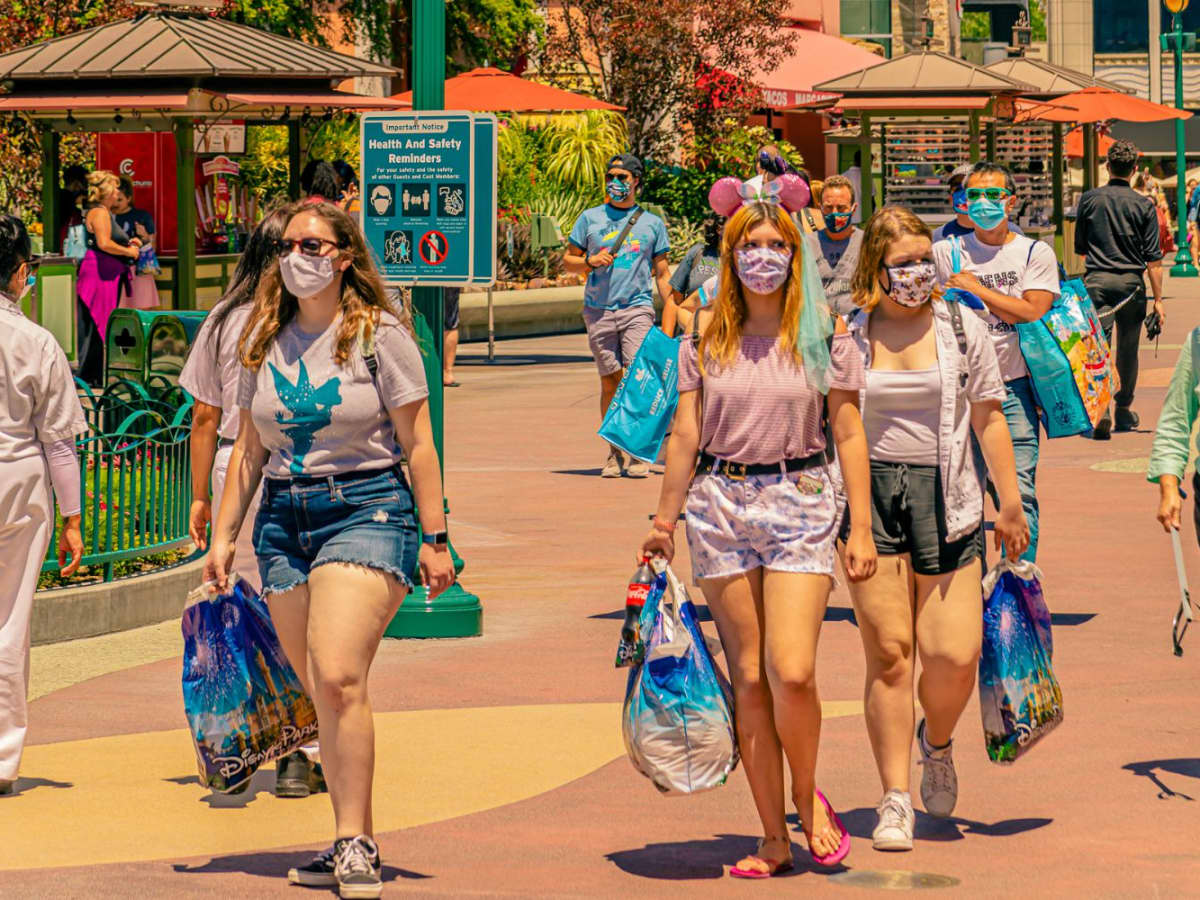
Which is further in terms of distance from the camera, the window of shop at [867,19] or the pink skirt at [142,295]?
the window of shop at [867,19]

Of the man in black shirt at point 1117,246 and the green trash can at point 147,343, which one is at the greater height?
the man in black shirt at point 1117,246

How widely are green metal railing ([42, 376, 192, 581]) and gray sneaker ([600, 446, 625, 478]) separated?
472cm

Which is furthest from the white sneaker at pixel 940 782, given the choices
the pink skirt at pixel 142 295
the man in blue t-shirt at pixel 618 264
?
the pink skirt at pixel 142 295

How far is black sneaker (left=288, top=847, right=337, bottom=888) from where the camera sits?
609cm

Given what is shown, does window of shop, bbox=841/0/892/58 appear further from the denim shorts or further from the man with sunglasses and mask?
the denim shorts

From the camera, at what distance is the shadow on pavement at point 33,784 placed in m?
7.32

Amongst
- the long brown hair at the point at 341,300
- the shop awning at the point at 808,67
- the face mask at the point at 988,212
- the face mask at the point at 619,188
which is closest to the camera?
the long brown hair at the point at 341,300

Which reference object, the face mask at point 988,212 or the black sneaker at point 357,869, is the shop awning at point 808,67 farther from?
the black sneaker at point 357,869

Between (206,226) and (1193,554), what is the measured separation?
1085 cm

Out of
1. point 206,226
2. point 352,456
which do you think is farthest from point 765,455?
point 206,226

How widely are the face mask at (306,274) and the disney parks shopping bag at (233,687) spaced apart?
0.94 metres

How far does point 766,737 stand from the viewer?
6.35 metres

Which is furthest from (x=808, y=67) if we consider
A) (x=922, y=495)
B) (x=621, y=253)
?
(x=922, y=495)

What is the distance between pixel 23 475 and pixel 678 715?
2.44m
